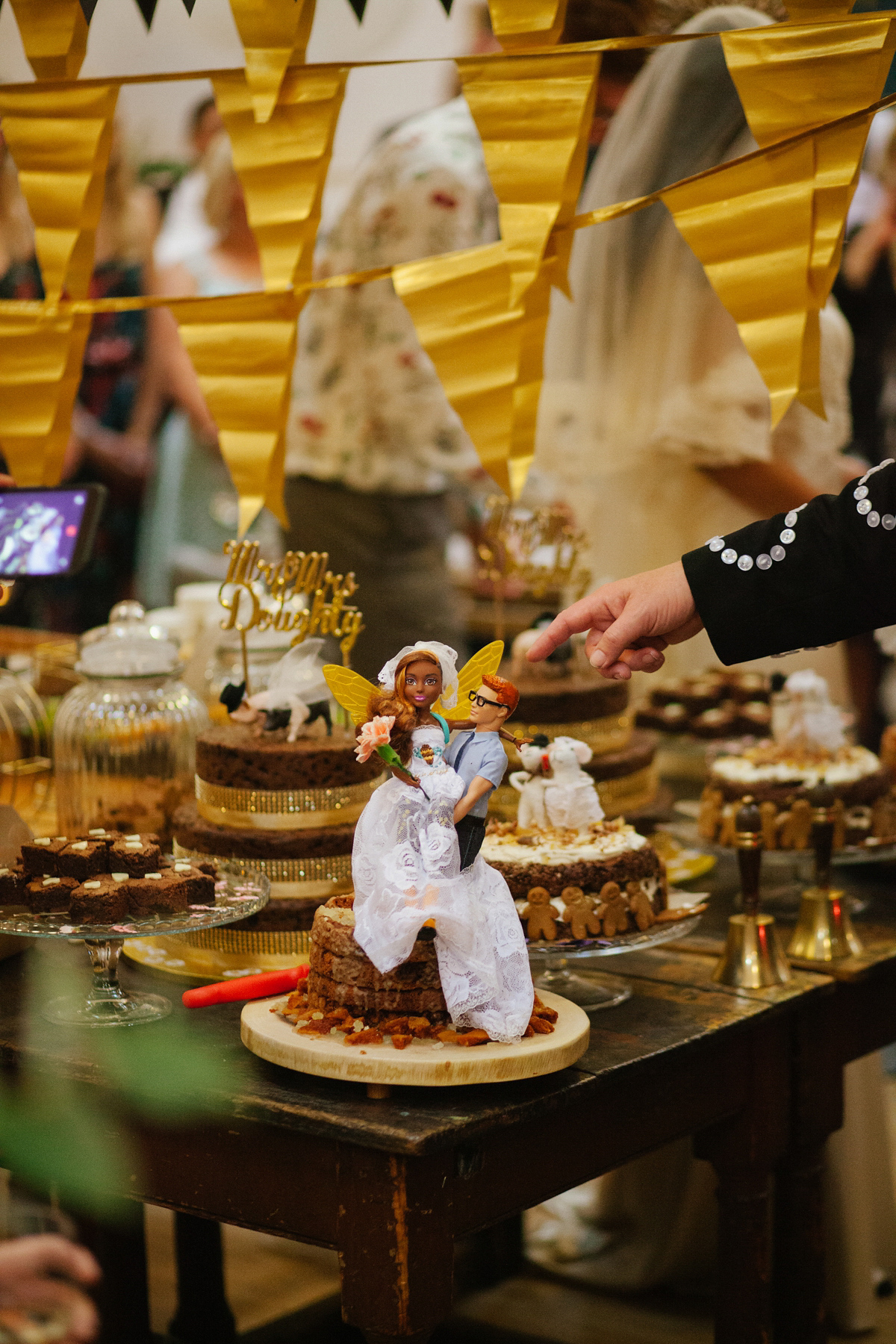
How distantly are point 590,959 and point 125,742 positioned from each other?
0.80 metres

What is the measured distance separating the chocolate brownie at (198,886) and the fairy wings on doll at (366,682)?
1.06 feet

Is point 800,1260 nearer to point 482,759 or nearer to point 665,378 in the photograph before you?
point 482,759

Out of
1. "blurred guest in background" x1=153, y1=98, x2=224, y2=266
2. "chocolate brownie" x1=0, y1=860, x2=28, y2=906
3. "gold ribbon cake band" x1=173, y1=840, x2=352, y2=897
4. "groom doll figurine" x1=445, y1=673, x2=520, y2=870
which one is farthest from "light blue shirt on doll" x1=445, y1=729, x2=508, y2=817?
"blurred guest in background" x1=153, y1=98, x2=224, y2=266

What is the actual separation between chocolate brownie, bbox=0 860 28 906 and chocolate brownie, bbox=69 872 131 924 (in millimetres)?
92

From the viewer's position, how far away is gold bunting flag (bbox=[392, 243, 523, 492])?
2262 mm

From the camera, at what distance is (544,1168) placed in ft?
5.22

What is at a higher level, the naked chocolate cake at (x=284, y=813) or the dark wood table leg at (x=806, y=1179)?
the naked chocolate cake at (x=284, y=813)

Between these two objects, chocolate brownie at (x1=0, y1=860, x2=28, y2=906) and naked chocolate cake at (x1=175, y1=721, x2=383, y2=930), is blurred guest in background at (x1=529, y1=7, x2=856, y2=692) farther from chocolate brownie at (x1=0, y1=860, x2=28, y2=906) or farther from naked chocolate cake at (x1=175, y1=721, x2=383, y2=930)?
chocolate brownie at (x1=0, y1=860, x2=28, y2=906)

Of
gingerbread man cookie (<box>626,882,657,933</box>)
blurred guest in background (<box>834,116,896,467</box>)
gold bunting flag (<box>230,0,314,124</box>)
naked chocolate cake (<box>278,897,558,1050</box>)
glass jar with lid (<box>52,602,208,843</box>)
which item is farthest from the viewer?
blurred guest in background (<box>834,116,896,467</box>)

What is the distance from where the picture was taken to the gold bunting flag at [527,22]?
2152 mm

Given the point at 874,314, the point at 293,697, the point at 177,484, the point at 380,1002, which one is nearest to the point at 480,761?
the point at 380,1002

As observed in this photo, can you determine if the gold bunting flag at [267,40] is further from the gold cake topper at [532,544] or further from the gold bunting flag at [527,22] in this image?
the gold cake topper at [532,544]

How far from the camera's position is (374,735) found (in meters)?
1.53

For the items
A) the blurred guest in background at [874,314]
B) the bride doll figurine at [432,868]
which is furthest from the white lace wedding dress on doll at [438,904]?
the blurred guest in background at [874,314]
